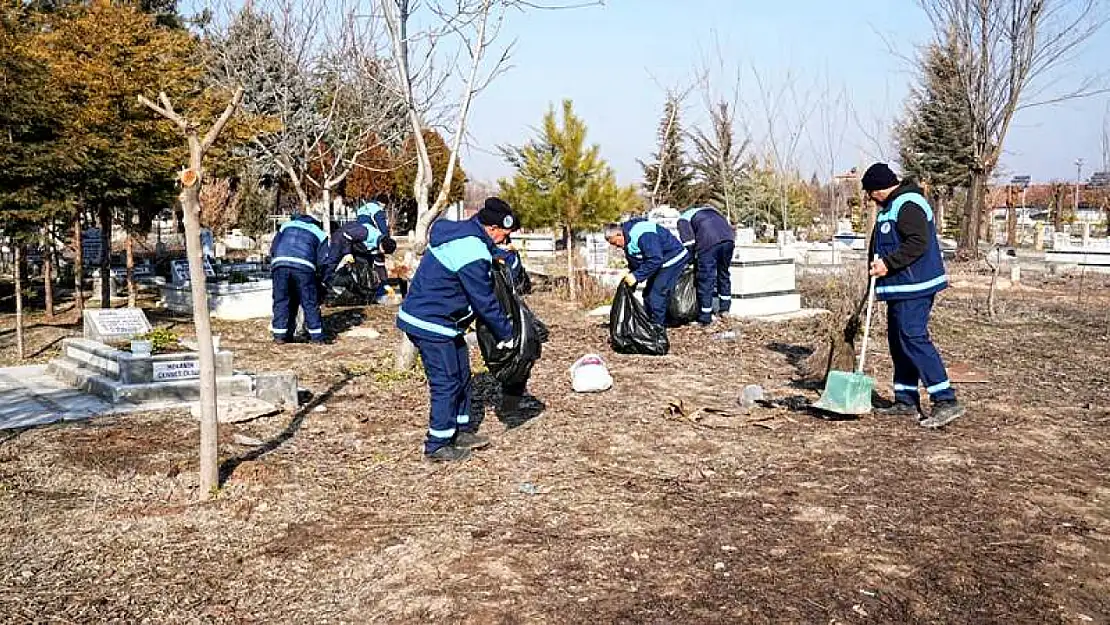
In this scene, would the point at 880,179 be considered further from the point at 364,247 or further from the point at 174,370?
the point at 364,247

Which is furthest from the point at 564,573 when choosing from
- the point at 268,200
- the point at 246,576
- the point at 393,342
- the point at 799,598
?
the point at 268,200

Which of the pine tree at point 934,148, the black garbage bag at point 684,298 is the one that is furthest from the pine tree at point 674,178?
the black garbage bag at point 684,298

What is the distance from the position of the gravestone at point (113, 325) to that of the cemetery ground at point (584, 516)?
1.95 metres

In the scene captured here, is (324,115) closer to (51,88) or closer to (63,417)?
(51,88)

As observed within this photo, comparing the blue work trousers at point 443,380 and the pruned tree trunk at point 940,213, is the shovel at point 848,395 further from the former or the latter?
the pruned tree trunk at point 940,213

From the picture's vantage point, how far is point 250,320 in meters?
11.8

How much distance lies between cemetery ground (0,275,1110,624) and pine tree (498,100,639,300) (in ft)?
22.7

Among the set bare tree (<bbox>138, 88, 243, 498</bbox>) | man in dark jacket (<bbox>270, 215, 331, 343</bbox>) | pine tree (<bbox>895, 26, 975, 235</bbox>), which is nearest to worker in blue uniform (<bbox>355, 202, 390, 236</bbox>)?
man in dark jacket (<bbox>270, 215, 331, 343</bbox>)

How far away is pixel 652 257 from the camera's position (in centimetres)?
961

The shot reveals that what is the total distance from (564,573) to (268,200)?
28178 millimetres

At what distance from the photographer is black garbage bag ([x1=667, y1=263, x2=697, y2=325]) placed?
35.2 feet

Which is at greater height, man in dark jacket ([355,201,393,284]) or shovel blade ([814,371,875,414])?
man in dark jacket ([355,201,393,284])

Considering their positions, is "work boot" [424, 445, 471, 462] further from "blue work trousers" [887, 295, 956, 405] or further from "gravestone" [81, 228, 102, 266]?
"gravestone" [81, 228, 102, 266]

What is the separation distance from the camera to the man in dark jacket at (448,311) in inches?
210
